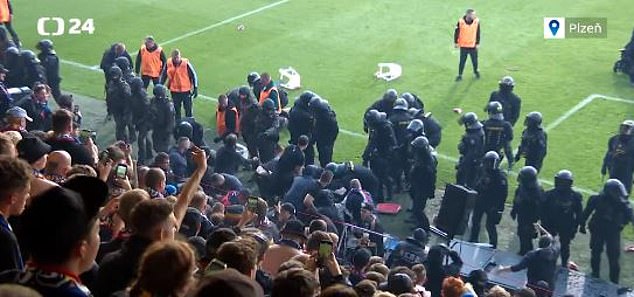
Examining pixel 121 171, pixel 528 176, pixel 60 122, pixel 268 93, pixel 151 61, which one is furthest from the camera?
pixel 151 61

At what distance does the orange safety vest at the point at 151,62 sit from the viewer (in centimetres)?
1612

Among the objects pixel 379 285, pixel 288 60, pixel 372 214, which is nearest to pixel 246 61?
pixel 288 60

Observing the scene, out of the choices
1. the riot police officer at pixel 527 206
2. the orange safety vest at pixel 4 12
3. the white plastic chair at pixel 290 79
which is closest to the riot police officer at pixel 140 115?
the white plastic chair at pixel 290 79

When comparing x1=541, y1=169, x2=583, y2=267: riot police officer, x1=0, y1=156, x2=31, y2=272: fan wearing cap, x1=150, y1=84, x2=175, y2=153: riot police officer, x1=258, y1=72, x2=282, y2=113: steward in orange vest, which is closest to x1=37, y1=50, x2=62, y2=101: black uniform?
x1=150, y1=84, x2=175, y2=153: riot police officer

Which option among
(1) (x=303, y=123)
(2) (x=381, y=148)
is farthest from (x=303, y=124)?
(2) (x=381, y=148)

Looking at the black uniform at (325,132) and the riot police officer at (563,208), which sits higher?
the black uniform at (325,132)

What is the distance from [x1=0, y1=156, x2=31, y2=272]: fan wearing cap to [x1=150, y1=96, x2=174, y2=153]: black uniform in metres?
9.27

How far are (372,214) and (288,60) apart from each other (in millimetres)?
7988

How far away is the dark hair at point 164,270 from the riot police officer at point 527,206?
25.8 ft

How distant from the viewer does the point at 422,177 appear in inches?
482

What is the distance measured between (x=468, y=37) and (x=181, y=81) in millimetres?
5220

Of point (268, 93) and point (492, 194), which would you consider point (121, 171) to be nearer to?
→ point (492, 194)

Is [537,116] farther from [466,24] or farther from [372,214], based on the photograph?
[466,24]

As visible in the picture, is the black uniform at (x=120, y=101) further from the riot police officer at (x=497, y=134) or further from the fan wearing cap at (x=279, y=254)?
the fan wearing cap at (x=279, y=254)
